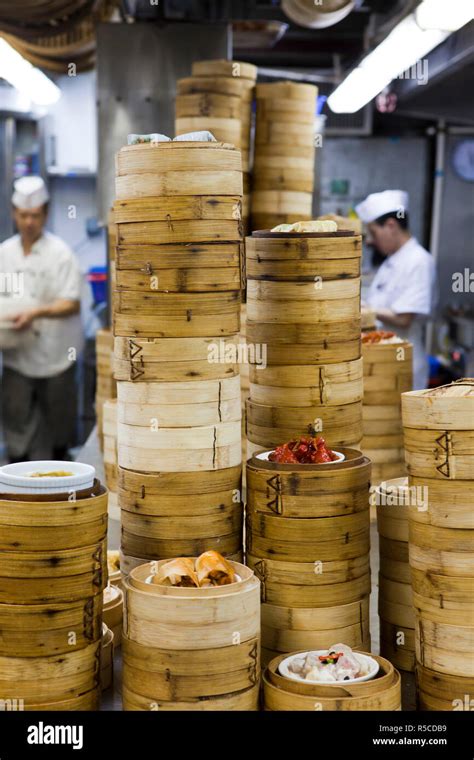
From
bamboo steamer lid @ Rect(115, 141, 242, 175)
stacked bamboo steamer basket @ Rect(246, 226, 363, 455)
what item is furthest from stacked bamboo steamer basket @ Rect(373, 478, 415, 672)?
bamboo steamer lid @ Rect(115, 141, 242, 175)

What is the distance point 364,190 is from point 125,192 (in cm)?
1007

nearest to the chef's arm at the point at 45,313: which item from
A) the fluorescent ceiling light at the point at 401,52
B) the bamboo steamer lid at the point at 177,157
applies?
the fluorescent ceiling light at the point at 401,52

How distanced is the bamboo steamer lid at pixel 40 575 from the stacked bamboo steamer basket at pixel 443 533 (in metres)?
0.96

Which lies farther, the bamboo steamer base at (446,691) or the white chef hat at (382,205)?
the white chef hat at (382,205)

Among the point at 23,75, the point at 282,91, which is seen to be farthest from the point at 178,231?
the point at 23,75

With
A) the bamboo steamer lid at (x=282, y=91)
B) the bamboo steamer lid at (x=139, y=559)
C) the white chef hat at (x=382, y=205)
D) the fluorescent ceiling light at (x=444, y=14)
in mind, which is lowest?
the bamboo steamer lid at (x=139, y=559)

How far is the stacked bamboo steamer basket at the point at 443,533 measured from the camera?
2.74 meters

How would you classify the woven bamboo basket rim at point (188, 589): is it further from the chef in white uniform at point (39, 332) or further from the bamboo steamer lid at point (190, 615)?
the chef in white uniform at point (39, 332)

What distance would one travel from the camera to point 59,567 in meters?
2.81

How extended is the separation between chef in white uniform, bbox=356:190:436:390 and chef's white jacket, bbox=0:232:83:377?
233 cm

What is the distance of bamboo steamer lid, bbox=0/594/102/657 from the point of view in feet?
9.18

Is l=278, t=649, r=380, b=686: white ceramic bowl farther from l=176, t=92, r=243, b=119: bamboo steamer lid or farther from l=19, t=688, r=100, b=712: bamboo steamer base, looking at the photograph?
l=176, t=92, r=243, b=119: bamboo steamer lid
